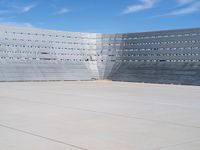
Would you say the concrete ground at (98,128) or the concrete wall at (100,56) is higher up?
the concrete wall at (100,56)

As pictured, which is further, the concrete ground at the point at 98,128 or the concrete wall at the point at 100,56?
the concrete wall at the point at 100,56

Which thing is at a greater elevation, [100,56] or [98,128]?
[100,56]

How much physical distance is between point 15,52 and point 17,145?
23.1 meters

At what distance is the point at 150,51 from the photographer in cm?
2858

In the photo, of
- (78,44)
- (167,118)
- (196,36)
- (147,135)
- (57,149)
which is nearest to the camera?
(57,149)

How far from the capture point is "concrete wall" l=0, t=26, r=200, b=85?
25953 mm

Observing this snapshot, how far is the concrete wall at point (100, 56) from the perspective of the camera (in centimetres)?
2595

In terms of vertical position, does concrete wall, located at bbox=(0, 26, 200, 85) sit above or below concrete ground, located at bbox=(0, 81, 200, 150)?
above

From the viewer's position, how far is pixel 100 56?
101 feet

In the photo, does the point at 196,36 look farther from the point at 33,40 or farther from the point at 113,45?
the point at 33,40

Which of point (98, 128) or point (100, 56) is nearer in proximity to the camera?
point (98, 128)

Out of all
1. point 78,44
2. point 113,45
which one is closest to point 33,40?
point 78,44

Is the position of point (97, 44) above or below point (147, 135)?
→ above

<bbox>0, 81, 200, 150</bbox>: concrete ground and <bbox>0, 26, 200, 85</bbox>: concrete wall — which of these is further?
<bbox>0, 26, 200, 85</bbox>: concrete wall
